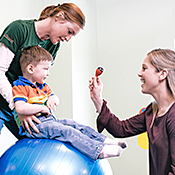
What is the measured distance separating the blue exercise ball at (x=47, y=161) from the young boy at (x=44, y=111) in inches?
1.6

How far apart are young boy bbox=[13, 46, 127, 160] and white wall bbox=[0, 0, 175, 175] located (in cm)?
119

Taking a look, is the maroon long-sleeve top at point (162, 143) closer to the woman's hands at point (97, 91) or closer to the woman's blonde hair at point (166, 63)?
the woman's blonde hair at point (166, 63)

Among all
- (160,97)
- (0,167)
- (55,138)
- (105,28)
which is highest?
(105,28)

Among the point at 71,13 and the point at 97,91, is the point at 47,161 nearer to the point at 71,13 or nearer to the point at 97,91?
the point at 97,91

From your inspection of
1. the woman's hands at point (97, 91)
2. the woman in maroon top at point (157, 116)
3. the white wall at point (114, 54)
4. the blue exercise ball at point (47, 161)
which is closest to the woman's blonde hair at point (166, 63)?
the woman in maroon top at point (157, 116)

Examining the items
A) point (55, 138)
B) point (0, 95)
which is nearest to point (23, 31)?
point (0, 95)

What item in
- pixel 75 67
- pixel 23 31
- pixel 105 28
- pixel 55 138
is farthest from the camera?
pixel 105 28

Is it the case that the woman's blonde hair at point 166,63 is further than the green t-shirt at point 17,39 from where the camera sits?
No

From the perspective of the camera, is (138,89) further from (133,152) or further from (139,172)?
(139,172)

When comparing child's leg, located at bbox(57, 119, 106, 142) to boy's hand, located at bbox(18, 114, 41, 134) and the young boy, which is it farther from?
boy's hand, located at bbox(18, 114, 41, 134)

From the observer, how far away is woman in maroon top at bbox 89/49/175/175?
1202mm

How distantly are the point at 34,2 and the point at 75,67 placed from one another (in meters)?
0.86

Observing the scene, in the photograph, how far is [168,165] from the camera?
1.18 metres

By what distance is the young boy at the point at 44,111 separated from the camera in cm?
127
